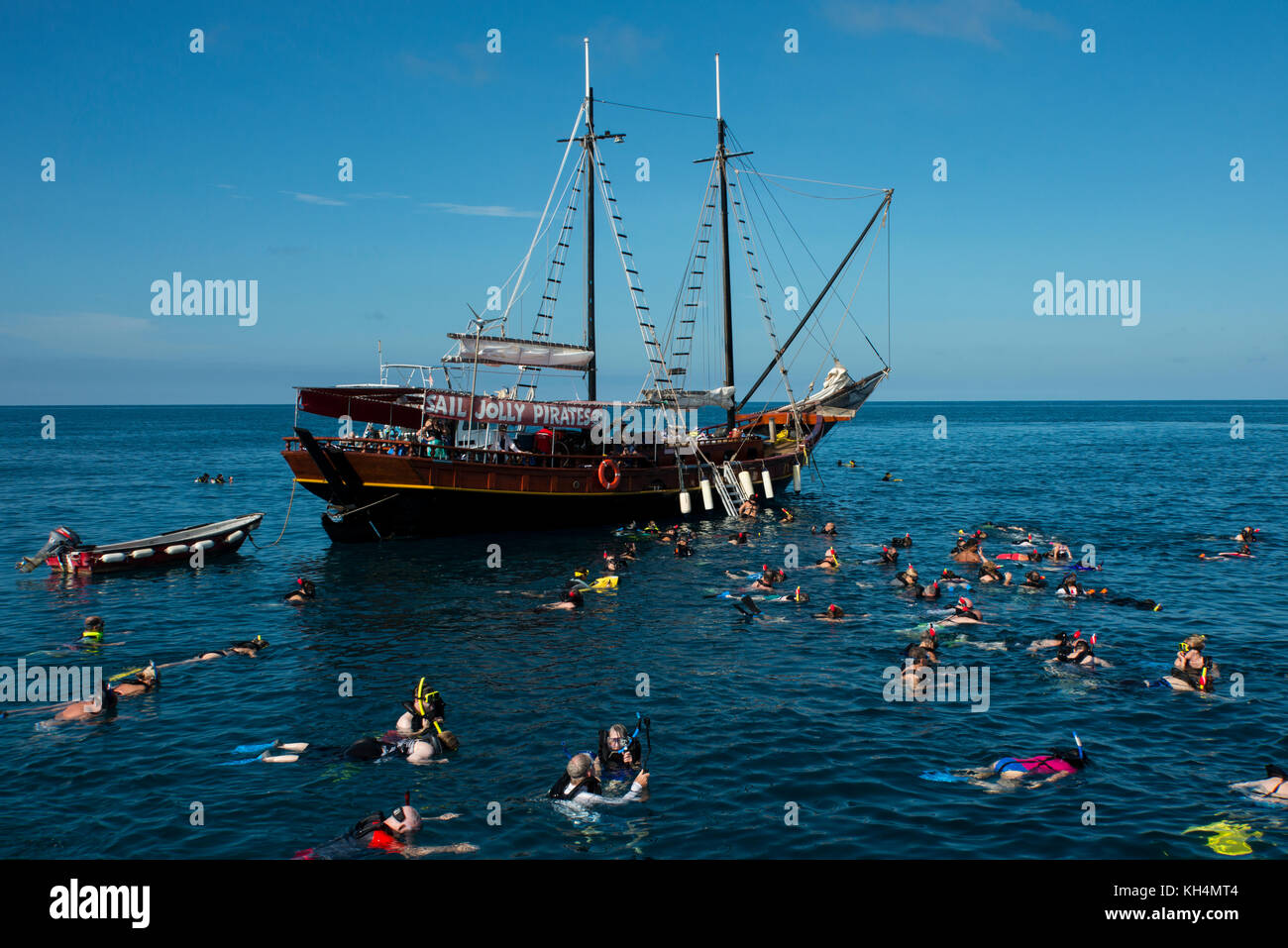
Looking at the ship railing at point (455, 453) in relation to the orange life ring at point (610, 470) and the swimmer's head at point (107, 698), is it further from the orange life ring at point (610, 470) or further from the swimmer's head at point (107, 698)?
the swimmer's head at point (107, 698)

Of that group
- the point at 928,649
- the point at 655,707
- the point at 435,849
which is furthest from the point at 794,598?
the point at 435,849

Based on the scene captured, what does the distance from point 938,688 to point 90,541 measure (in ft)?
154

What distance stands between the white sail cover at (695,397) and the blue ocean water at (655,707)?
399 inches

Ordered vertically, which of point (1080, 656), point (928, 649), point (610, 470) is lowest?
point (1080, 656)

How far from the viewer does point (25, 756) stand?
56.6 feet

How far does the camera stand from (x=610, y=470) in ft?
146

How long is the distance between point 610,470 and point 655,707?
82.7 ft

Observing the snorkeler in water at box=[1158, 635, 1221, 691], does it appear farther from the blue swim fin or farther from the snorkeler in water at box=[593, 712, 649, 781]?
the blue swim fin

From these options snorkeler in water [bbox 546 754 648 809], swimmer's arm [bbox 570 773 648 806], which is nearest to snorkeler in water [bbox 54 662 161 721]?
snorkeler in water [bbox 546 754 648 809]

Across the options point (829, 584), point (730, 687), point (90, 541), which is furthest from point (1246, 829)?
point (90, 541)

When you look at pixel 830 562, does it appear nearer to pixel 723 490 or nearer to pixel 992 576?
pixel 992 576

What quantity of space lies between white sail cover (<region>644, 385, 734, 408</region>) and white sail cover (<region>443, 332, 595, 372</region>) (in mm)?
5007

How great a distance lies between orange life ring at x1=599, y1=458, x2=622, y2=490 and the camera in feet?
145
